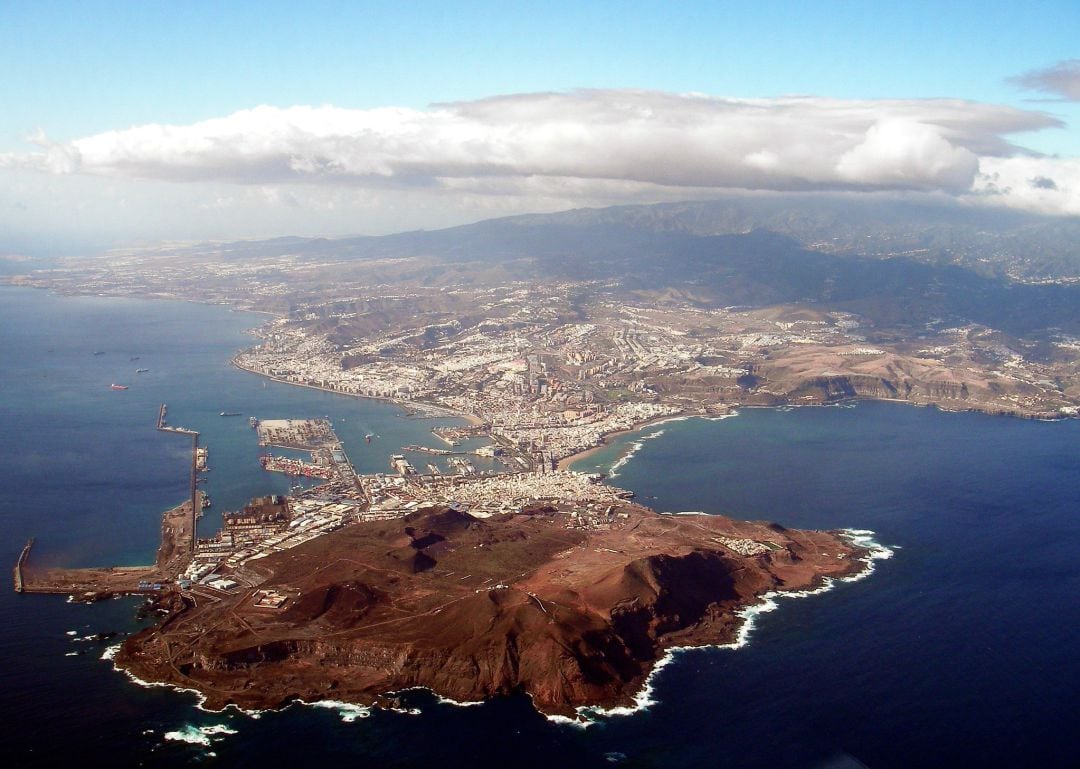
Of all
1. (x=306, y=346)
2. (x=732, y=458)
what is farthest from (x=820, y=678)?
(x=306, y=346)

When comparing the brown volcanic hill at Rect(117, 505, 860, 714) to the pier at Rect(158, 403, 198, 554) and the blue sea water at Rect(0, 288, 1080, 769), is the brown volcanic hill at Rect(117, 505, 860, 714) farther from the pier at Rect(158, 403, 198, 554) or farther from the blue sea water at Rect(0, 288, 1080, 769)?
the pier at Rect(158, 403, 198, 554)

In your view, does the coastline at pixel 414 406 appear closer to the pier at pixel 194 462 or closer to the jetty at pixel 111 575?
the pier at pixel 194 462

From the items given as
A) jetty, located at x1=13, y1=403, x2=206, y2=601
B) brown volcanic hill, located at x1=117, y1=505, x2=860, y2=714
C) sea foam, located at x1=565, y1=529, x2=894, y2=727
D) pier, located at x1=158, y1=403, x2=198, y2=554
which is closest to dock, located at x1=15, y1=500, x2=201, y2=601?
jetty, located at x1=13, y1=403, x2=206, y2=601

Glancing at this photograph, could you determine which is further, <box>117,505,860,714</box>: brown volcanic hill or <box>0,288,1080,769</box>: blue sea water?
<box>117,505,860,714</box>: brown volcanic hill

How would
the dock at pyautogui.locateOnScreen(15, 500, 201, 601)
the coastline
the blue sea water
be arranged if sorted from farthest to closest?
the coastline, the dock at pyautogui.locateOnScreen(15, 500, 201, 601), the blue sea water

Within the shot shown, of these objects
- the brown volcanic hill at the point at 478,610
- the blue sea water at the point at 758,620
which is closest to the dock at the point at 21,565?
the blue sea water at the point at 758,620

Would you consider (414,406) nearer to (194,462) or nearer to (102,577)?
(194,462)

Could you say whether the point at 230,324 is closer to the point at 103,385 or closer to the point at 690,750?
the point at 103,385

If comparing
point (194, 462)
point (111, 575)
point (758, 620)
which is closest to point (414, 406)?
point (194, 462)
